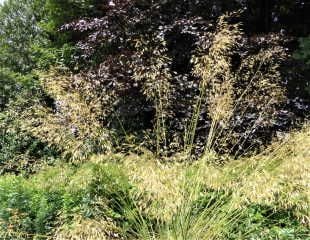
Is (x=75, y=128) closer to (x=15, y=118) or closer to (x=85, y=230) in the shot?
(x=85, y=230)

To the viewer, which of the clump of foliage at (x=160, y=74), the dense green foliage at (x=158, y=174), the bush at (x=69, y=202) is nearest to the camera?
the dense green foliage at (x=158, y=174)

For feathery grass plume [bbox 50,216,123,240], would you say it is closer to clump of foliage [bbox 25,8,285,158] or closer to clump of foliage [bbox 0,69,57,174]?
clump of foliage [bbox 25,8,285,158]

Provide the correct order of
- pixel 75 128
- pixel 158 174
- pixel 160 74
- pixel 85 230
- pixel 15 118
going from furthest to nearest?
1. pixel 15 118
2. pixel 160 74
3. pixel 75 128
4. pixel 158 174
5. pixel 85 230

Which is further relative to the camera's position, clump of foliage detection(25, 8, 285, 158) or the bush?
clump of foliage detection(25, 8, 285, 158)

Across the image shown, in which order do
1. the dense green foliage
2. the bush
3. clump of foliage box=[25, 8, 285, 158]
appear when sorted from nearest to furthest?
the dense green foliage, the bush, clump of foliage box=[25, 8, 285, 158]

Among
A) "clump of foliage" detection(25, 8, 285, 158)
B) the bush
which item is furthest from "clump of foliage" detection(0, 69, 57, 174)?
the bush

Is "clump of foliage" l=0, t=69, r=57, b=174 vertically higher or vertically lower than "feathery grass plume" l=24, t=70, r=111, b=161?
lower

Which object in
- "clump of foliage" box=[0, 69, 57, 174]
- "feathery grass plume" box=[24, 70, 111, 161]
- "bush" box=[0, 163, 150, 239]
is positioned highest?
"feathery grass plume" box=[24, 70, 111, 161]

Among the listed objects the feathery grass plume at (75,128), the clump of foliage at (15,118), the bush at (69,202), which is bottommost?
the clump of foliage at (15,118)

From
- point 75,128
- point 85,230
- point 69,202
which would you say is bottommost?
point 69,202

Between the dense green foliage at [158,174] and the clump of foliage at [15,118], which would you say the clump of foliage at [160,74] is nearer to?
the dense green foliage at [158,174]

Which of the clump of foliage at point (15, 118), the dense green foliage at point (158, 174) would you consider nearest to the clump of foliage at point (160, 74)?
the dense green foliage at point (158, 174)

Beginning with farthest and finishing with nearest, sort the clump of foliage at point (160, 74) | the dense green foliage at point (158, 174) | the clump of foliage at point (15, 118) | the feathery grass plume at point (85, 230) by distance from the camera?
the clump of foliage at point (15, 118) → the clump of foliage at point (160, 74) → the dense green foliage at point (158, 174) → the feathery grass plume at point (85, 230)

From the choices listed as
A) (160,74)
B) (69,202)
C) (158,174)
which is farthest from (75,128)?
(160,74)
